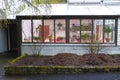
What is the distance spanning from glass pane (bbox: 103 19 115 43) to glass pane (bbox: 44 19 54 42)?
3877 mm

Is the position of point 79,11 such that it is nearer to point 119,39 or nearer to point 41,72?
point 119,39

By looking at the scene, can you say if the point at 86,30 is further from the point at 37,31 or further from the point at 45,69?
the point at 45,69

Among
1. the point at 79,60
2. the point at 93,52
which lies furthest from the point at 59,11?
the point at 79,60

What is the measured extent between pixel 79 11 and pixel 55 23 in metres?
2.28

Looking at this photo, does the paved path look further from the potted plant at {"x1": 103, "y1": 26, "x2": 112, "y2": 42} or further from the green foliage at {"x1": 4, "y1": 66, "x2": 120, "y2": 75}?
the potted plant at {"x1": 103, "y1": 26, "x2": 112, "y2": 42}

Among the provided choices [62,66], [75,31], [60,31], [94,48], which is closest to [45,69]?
[62,66]

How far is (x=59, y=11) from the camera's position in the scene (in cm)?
2252

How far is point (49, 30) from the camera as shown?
2175 cm

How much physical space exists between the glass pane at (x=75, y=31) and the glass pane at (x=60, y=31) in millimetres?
521

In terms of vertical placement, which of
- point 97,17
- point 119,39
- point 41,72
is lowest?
point 41,72

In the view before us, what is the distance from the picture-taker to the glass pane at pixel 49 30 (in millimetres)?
21656

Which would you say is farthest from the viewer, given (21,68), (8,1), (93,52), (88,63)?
(93,52)

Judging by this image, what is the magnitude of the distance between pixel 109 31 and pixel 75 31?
251 centimetres

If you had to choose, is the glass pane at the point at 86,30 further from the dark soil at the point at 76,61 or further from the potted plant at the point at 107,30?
the dark soil at the point at 76,61
